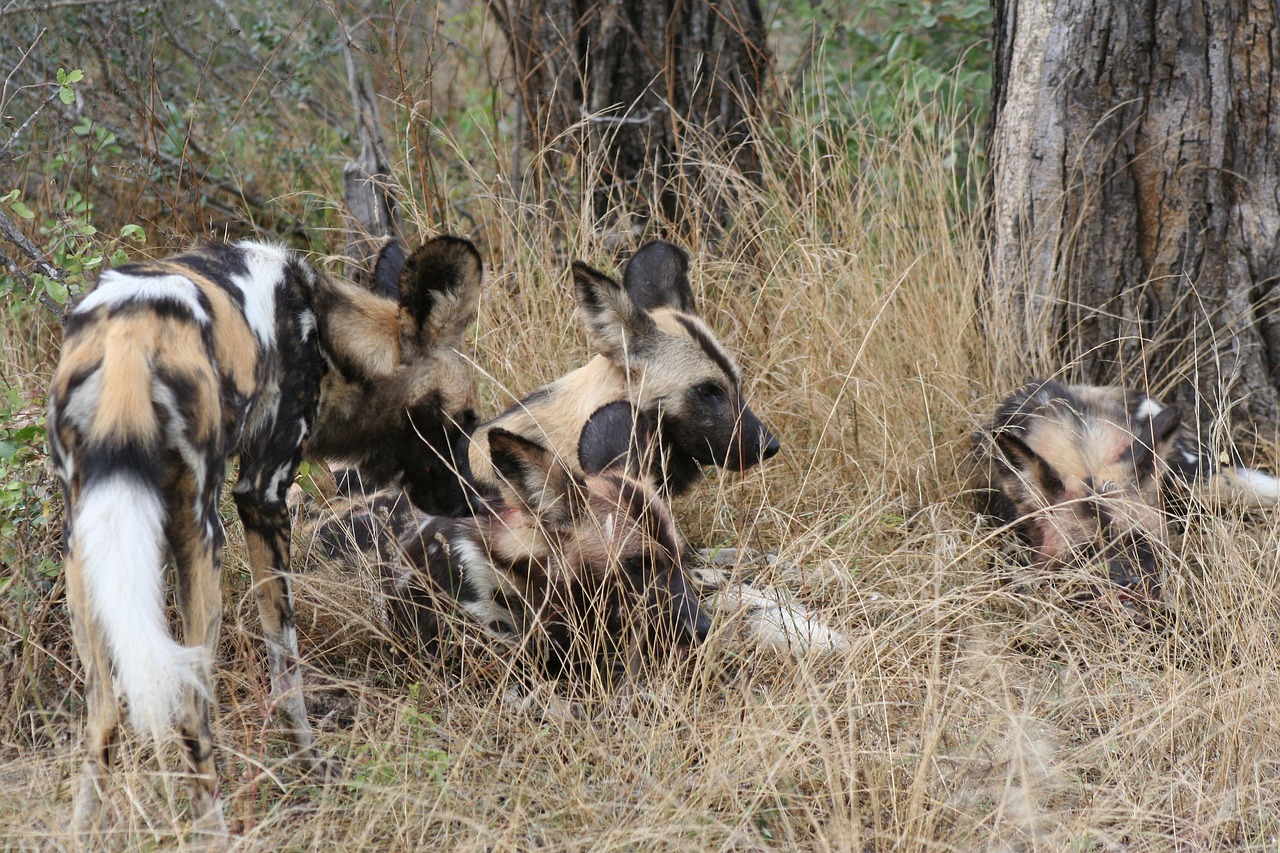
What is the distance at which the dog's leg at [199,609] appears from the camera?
6.49 ft

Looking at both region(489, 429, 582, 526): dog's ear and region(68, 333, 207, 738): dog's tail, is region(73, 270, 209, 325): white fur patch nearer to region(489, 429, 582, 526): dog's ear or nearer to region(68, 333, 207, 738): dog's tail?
region(68, 333, 207, 738): dog's tail

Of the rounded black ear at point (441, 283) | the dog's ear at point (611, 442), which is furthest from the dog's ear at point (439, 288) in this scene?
the dog's ear at point (611, 442)

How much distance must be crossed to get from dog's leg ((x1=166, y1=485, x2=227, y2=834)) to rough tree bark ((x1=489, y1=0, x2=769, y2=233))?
261cm

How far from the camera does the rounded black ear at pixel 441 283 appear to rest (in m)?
2.73

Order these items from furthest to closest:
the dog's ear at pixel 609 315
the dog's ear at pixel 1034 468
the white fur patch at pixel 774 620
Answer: the dog's ear at pixel 1034 468, the dog's ear at pixel 609 315, the white fur patch at pixel 774 620

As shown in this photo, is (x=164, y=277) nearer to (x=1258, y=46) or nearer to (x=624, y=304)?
(x=624, y=304)

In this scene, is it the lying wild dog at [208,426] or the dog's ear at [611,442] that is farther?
the dog's ear at [611,442]

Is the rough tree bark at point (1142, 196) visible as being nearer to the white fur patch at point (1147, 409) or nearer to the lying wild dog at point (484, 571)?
the white fur patch at point (1147, 409)

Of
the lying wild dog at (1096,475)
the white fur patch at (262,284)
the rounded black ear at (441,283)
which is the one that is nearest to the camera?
the white fur patch at (262,284)

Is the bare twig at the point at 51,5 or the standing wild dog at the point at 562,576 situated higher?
the bare twig at the point at 51,5

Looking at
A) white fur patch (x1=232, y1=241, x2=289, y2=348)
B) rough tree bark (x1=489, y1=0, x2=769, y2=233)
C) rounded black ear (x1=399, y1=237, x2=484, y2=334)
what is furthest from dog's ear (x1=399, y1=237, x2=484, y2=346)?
rough tree bark (x1=489, y1=0, x2=769, y2=233)

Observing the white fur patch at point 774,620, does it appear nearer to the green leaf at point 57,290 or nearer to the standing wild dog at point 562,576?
the standing wild dog at point 562,576

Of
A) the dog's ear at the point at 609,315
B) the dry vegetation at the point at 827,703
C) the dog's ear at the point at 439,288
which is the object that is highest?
the dog's ear at the point at 439,288

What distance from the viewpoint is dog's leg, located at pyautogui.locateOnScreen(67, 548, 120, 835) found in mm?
1899
